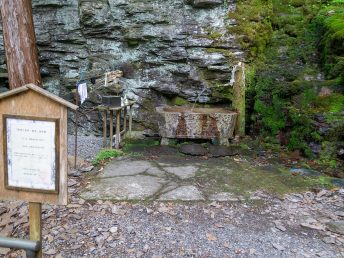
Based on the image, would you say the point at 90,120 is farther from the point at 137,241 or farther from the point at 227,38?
the point at 137,241

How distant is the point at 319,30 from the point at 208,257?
22.4ft

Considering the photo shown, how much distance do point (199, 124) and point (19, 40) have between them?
11.1 ft

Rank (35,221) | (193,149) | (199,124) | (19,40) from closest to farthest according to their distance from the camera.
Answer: (35,221) → (19,40) → (193,149) → (199,124)

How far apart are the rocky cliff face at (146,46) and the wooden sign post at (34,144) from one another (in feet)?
17.9

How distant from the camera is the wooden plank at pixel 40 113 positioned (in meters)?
2.14

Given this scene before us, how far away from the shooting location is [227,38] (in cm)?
726

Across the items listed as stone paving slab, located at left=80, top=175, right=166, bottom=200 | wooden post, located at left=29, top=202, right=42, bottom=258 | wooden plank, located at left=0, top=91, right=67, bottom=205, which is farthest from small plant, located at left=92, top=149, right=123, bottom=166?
wooden plank, located at left=0, top=91, right=67, bottom=205

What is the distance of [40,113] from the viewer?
7.07 ft

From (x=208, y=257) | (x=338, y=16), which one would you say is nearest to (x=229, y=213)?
(x=208, y=257)

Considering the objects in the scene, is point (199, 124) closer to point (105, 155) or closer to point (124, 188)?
point (105, 155)

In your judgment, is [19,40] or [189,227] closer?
[189,227]

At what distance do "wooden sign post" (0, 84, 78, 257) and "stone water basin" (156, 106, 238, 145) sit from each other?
13.7ft

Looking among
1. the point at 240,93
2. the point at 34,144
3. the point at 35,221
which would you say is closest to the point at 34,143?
the point at 34,144

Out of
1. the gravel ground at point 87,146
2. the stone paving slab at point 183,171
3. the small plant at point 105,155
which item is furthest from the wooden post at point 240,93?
the gravel ground at point 87,146
